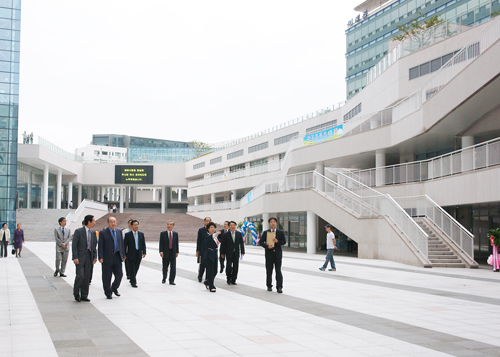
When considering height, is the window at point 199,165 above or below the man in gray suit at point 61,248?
above

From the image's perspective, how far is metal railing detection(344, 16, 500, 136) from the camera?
21656mm

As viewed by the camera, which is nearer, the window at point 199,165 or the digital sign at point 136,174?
the window at point 199,165

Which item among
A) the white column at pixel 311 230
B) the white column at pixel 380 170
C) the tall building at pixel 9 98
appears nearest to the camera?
the white column at pixel 380 170

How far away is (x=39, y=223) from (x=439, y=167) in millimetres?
39067

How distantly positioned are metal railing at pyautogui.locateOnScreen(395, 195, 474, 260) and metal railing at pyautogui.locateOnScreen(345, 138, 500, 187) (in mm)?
1597

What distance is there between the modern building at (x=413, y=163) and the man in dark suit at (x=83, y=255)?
13034 mm

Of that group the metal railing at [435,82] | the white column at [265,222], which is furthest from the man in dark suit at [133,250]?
the white column at [265,222]

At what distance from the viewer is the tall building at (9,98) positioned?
40.6 metres

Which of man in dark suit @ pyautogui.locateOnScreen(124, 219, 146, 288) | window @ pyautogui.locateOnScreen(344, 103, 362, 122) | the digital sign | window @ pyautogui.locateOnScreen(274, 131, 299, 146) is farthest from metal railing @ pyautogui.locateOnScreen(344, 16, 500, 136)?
the digital sign

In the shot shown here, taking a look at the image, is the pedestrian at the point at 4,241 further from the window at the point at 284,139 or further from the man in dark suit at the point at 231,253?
the window at the point at 284,139

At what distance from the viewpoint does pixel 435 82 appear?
1004 inches

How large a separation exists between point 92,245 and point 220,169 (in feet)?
191

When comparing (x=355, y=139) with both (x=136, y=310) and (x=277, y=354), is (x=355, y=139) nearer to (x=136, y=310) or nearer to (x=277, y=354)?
(x=136, y=310)

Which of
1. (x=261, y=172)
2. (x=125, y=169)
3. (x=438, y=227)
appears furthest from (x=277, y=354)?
(x=125, y=169)
